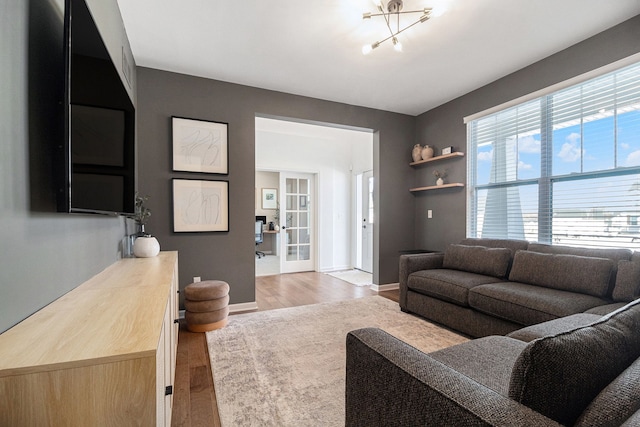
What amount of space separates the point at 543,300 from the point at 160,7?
355 centimetres

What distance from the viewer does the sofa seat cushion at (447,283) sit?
8.60 ft

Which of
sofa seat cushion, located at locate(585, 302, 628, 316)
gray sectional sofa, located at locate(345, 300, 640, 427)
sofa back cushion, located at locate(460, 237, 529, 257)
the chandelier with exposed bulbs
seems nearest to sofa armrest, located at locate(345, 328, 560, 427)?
gray sectional sofa, located at locate(345, 300, 640, 427)

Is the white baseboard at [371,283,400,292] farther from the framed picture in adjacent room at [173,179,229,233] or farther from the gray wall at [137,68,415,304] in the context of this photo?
the framed picture in adjacent room at [173,179,229,233]

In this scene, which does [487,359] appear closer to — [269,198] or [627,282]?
[627,282]

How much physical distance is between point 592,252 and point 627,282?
0.39 metres

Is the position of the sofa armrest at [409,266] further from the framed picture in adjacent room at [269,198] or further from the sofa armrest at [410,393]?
the framed picture in adjacent room at [269,198]

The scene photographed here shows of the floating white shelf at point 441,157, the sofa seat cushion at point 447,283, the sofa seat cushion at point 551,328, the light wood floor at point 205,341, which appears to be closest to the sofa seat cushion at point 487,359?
the sofa seat cushion at point 551,328

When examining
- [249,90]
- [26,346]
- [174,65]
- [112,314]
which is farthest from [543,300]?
[174,65]

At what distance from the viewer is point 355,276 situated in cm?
532

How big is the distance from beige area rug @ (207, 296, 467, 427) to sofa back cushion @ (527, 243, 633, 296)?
1.12 meters

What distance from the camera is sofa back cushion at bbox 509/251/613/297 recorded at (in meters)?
2.13

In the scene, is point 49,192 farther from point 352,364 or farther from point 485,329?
point 485,329

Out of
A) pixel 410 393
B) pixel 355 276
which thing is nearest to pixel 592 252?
pixel 410 393

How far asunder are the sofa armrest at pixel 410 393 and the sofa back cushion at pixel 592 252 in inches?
86.6
